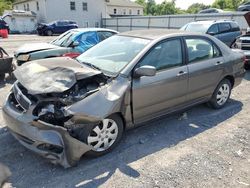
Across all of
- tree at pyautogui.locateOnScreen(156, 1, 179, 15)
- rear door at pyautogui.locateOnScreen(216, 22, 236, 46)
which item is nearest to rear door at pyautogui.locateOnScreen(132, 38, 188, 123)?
rear door at pyautogui.locateOnScreen(216, 22, 236, 46)

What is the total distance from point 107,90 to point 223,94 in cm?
298

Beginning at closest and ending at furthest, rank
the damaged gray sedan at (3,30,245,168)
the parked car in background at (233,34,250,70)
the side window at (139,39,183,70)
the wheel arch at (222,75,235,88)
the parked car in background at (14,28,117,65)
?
the damaged gray sedan at (3,30,245,168), the side window at (139,39,183,70), the wheel arch at (222,75,235,88), the parked car in background at (14,28,117,65), the parked car in background at (233,34,250,70)

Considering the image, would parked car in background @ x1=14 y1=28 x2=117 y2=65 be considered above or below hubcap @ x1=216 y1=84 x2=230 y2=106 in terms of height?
above

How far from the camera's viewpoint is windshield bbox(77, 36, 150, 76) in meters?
4.10

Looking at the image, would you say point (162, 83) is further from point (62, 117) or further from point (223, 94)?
point (223, 94)

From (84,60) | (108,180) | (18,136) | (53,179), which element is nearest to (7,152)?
(18,136)

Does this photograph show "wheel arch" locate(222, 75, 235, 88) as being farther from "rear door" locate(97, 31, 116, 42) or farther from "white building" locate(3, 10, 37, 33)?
"white building" locate(3, 10, 37, 33)

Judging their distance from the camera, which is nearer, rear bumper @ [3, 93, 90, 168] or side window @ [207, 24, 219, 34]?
rear bumper @ [3, 93, 90, 168]

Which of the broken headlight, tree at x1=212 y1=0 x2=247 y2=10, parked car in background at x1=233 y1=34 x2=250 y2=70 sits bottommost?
the broken headlight

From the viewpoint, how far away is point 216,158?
380 cm

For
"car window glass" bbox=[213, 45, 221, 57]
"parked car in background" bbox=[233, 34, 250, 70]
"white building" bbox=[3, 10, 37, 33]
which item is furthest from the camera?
"white building" bbox=[3, 10, 37, 33]

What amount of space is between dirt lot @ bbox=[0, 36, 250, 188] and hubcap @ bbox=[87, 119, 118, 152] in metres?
0.16

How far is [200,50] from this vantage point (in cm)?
501

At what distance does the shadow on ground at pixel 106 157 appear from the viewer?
329 cm
